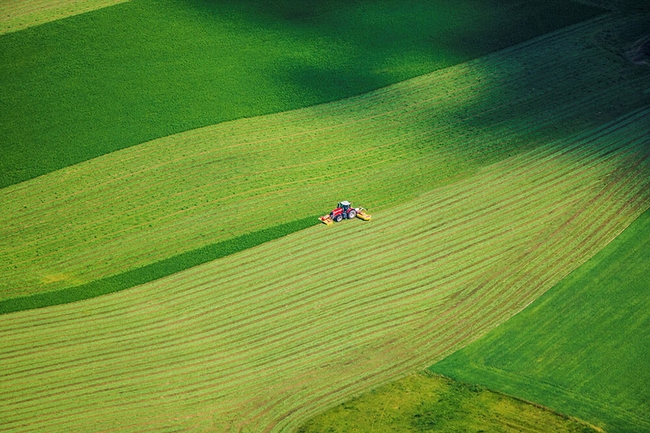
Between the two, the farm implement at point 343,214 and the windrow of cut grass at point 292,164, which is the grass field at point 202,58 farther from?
the farm implement at point 343,214

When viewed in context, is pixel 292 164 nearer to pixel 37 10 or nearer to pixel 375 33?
pixel 375 33

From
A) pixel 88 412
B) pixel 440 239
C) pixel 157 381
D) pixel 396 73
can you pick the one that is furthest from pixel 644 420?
pixel 396 73

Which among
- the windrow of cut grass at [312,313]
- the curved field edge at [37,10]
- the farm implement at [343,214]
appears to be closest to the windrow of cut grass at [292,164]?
the farm implement at [343,214]

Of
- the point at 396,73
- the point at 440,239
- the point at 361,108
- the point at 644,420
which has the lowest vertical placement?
the point at 644,420

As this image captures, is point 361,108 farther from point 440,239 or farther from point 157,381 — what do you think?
point 157,381

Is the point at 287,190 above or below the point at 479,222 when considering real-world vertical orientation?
above

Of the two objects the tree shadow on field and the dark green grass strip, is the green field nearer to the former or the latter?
the dark green grass strip
